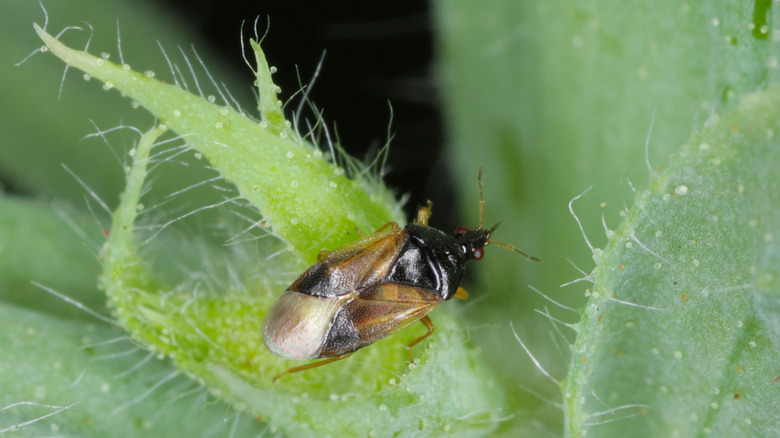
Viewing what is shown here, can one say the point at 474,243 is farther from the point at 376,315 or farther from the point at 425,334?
the point at 425,334

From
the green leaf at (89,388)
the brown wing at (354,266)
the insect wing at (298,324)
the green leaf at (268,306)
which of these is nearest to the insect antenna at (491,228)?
the brown wing at (354,266)

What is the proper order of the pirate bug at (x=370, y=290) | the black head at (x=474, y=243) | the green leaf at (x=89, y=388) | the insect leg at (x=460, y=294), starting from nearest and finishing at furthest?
the green leaf at (x=89, y=388) → the pirate bug at (x=370, y=290) → the insect leg at (x=460, y=294) → the black head at (x=474, y=243)

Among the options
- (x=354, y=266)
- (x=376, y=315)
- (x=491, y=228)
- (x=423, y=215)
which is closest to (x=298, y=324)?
(x=376, y=315)

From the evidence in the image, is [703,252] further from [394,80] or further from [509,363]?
[394,80]

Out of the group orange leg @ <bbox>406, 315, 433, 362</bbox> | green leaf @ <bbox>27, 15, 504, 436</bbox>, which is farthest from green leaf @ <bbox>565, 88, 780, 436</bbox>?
orange leg @ <bbox>406, 315, 433, 362</bbox>

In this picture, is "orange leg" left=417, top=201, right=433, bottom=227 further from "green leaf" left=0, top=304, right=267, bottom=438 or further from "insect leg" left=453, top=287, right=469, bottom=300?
"green leaf" left=0, top=304, right=267, bottom=438

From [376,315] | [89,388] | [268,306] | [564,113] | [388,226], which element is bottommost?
[89,388]

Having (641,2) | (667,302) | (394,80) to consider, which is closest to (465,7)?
(394,80)

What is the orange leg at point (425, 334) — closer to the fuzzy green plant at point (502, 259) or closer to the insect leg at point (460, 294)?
the fuzzy green plant at point (502, 259)
